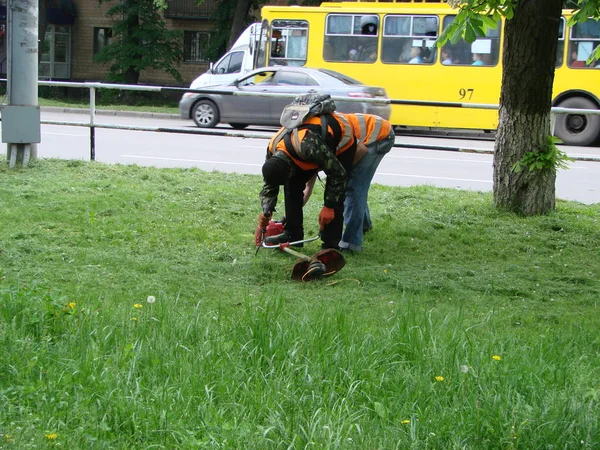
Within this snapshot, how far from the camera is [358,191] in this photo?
A: 22.4ft

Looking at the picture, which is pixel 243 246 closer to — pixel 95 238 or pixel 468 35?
pixel 95 238

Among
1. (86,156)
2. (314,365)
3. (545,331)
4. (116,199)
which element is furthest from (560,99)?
(314,365)

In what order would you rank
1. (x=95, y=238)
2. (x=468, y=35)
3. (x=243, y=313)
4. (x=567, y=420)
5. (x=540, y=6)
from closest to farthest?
(x=567, y=420) < (x=243, y=313) < (x=468, y=35) < (x=95, y=238) < (x=540, y=6)

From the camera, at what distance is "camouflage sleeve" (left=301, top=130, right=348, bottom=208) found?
5738 mm

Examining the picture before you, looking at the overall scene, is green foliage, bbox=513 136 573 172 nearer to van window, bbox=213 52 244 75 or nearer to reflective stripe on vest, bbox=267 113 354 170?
reflective stripe on vest, bbox=267 113 354 170

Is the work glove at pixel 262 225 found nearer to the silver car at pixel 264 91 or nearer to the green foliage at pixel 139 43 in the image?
the silver car at pixel 264 91

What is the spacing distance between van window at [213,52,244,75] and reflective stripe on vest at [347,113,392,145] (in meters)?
15.9

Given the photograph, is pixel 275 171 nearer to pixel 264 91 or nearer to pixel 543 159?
pixel 543 159

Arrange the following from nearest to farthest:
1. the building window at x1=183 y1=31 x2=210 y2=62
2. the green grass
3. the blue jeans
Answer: the green grass, the blue jeans, the building window at x1=183 y1=31 x2=210 y2=62

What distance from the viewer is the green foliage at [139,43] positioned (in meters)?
32.0

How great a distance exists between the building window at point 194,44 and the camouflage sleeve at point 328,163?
1306 inches

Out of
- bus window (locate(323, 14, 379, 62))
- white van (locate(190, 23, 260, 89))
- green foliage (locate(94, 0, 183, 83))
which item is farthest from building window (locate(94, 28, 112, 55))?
bus window (locate(323, 14, 379, 62))

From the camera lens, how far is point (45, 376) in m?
3.79

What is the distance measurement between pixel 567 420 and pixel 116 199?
6022 millimetres
